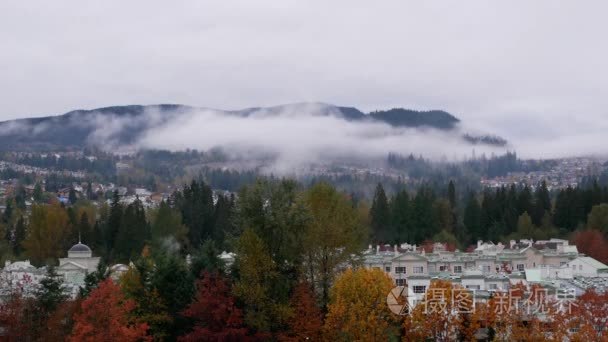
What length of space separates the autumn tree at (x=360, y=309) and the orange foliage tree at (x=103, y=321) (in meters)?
7.81

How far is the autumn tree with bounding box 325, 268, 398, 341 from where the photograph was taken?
106 ft

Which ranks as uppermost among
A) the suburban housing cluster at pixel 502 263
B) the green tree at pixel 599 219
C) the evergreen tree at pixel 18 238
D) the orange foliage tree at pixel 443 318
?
the orange foliage tree at pixel 443 318

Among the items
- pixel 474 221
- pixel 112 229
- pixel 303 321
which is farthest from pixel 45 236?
pixel 303 321

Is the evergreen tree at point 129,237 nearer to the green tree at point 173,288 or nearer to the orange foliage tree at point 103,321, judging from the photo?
the green tree at point 173,288

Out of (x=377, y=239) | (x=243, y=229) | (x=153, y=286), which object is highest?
(x=243, y=229)

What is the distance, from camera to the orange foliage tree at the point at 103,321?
3025 centimetres

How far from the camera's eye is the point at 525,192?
9206 centimetres

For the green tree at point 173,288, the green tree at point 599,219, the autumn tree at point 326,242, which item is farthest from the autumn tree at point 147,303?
the green tree at point 599,219

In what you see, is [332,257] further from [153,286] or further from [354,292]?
[153,286]

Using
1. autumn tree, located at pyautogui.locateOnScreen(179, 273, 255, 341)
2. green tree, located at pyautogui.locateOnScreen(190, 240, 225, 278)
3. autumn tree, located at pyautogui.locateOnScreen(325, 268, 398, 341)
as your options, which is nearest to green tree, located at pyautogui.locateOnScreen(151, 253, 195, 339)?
green tree, located at pyautogui.locateOnScreen(190, 240, 225, 278)

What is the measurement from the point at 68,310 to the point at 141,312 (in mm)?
3235

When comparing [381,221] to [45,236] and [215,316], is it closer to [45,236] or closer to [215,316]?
[45,236]

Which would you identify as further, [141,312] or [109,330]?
[141,312]

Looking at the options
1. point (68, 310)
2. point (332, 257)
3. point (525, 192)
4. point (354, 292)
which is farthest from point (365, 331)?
point (525, 192)
